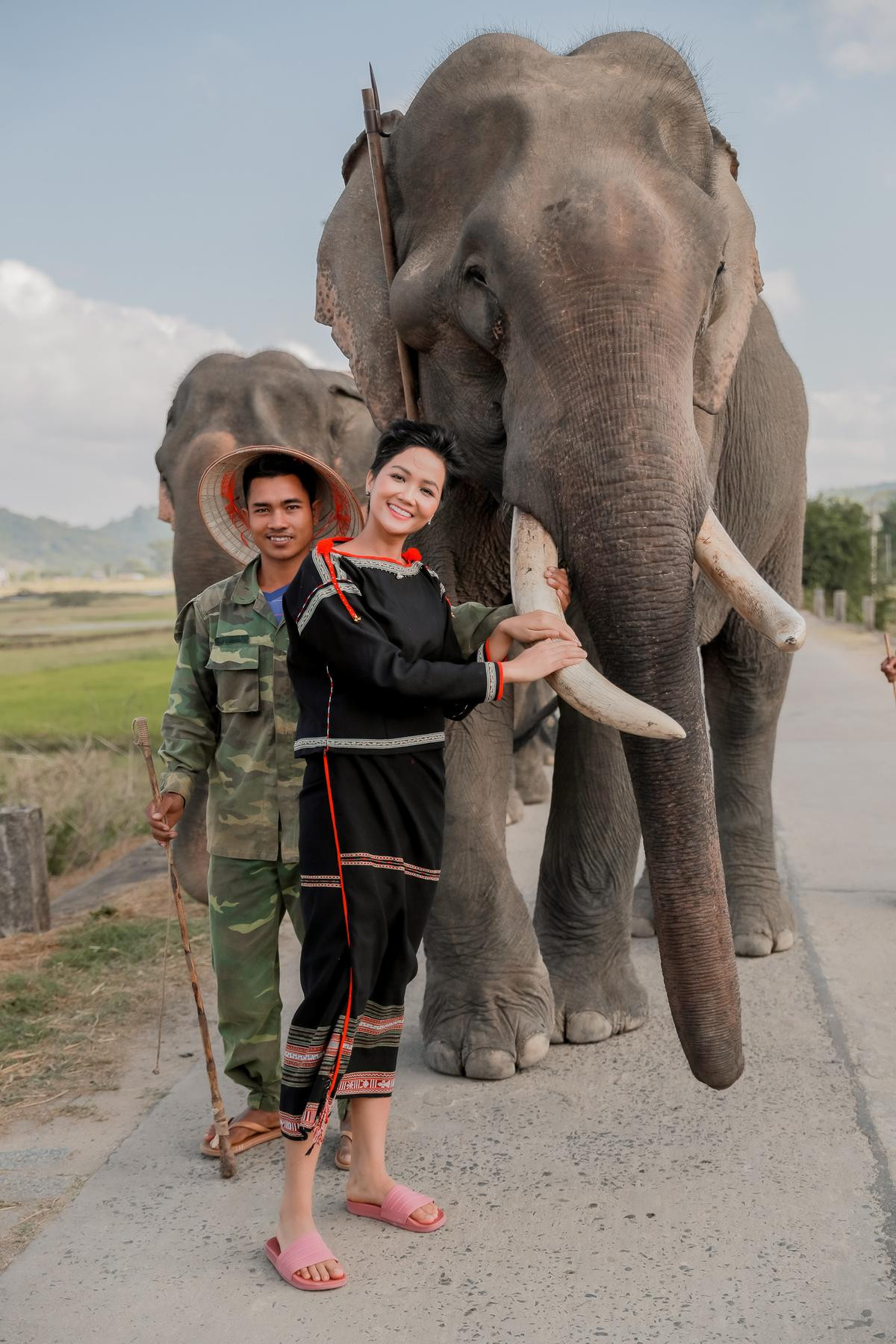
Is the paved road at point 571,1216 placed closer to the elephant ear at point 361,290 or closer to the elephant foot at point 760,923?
the elephant foot at point 760,923

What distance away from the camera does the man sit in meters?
3.79

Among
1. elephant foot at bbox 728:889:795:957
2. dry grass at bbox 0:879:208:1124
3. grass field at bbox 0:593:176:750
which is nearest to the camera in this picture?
dry grass at bbox 0:879:208:1124

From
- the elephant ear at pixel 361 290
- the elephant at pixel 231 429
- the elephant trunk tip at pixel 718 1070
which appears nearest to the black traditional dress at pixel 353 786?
the elephant trunk tip at pixel 718 1070

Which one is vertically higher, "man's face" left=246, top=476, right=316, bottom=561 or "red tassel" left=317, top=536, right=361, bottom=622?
"man's face" left=246, top=476, right=316, bottom=561

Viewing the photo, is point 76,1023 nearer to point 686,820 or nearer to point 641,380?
point 686,820

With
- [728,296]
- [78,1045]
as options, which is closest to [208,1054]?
[78,1045]

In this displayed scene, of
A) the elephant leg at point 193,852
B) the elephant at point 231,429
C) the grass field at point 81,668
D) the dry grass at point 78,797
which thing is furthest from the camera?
the grass field at point 81,668

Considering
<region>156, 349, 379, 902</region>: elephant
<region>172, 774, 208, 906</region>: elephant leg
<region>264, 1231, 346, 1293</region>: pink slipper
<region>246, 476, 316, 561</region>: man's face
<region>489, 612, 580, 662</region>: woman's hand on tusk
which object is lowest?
<region>264, 1231, 346, 1293</region>: pink slipper

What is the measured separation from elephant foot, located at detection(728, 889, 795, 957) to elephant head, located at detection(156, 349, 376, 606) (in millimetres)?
3151

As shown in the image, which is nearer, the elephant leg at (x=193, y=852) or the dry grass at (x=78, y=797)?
the elephant leg at (x=193, y=852)

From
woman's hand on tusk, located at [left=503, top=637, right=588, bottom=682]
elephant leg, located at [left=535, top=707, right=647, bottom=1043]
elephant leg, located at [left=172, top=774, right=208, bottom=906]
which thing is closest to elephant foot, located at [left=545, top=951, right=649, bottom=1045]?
elephant leg, located at [left=535, top=707, right=647, bottom=1043]

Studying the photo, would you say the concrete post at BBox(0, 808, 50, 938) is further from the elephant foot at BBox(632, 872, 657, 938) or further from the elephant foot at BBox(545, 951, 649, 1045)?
the elephant foot at BBox(545, 951, 649, 1045)

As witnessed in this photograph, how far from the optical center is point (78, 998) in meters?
5.42

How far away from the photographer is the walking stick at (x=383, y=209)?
422cm
